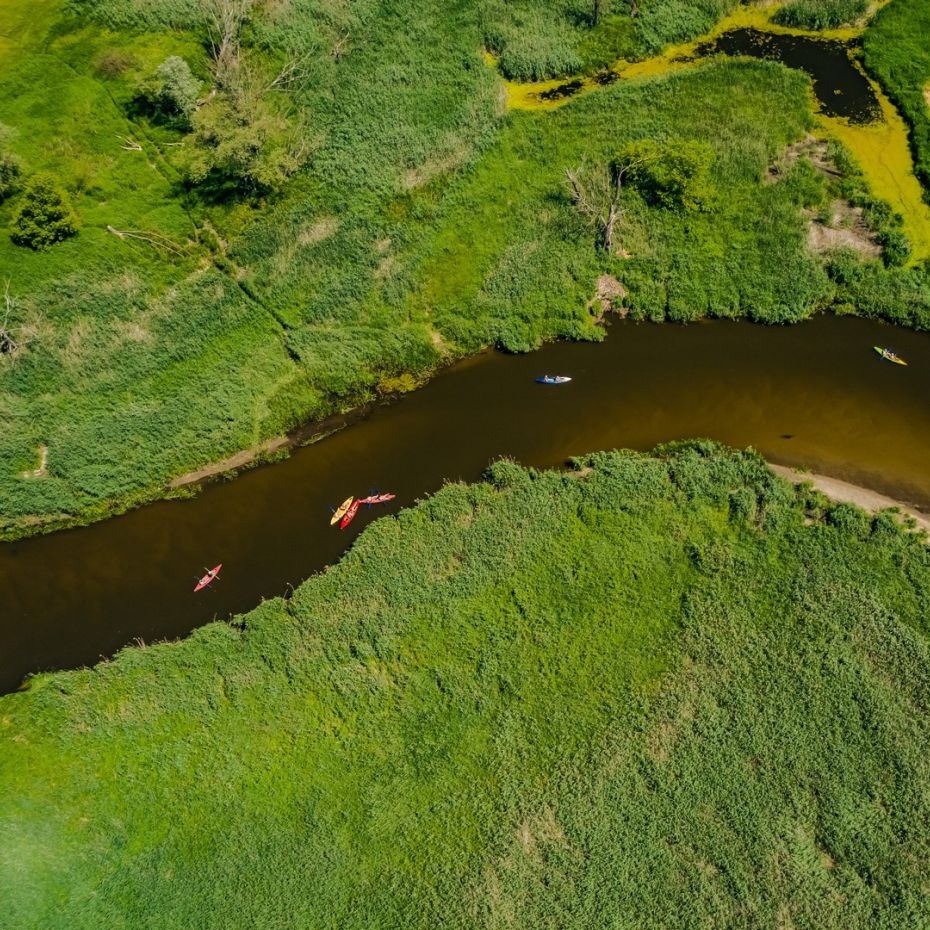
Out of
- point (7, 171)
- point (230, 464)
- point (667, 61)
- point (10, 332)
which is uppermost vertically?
point (667, 61)

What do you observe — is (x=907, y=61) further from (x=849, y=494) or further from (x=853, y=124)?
(x=849, y=494)

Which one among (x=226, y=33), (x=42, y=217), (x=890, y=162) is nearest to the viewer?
(x=42, y=217)

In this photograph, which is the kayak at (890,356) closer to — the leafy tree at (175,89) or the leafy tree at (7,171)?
the leafy tree at (175,89)

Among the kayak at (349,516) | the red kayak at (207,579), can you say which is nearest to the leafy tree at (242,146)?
the kayak at (349,516)

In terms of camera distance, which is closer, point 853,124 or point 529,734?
point 529,734

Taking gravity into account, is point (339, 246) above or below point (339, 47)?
below

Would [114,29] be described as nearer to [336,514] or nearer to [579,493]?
[336,514]

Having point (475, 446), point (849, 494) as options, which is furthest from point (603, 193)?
point (849, 494)
